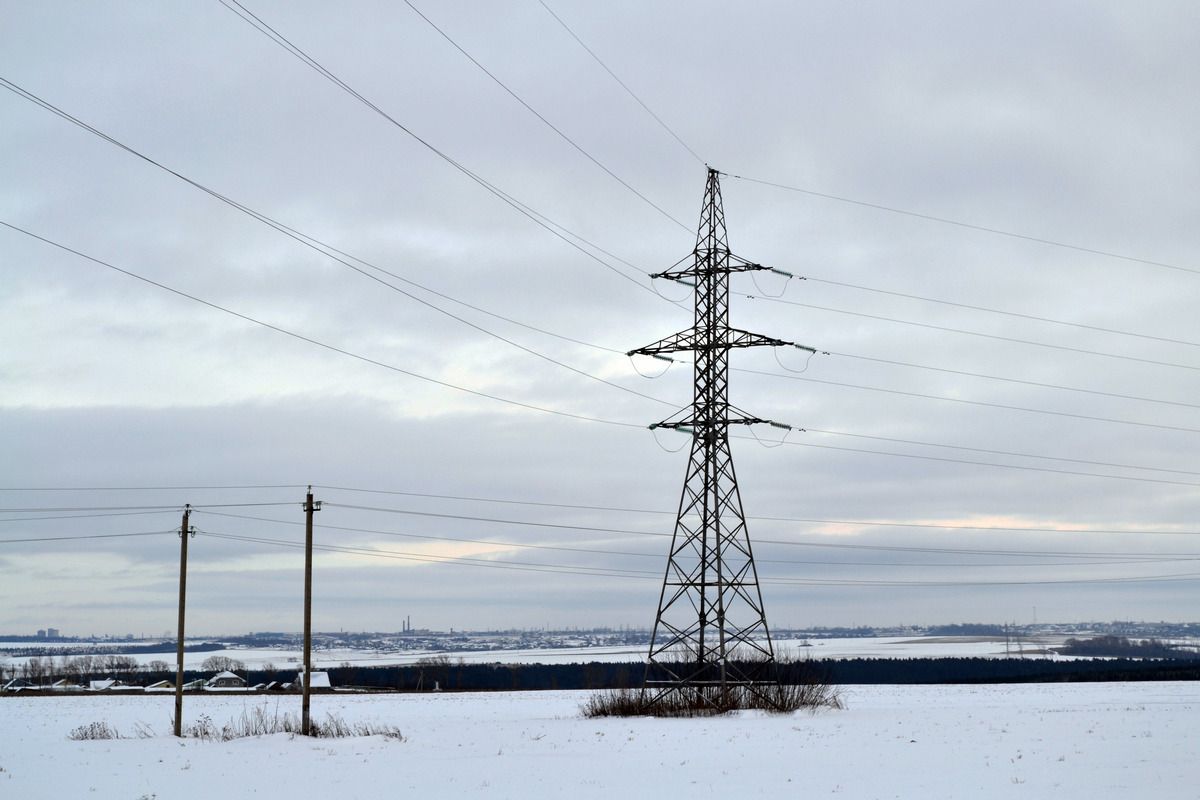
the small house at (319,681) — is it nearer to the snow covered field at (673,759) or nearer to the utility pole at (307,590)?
the snow covered field at (673,759)

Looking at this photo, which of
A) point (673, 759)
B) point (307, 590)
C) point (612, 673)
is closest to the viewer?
point (673, 759)

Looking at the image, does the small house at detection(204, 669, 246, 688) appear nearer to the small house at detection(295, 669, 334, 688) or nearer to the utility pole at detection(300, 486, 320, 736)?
the small house at detection(295, 669, 334, 688)

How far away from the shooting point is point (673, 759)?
2773 cm

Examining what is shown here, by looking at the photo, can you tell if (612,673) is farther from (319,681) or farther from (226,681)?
(226,681)

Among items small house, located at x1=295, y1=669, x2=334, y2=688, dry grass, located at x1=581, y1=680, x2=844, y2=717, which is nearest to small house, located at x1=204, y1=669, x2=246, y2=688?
small house, located at x1=295, y1=669, x2=334, y2=688

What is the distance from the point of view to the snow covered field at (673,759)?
2262 centimetres

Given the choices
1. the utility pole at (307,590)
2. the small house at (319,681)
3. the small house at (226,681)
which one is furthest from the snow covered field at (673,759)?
the small house at (226,681)

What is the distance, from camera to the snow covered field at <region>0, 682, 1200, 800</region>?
22625 mm

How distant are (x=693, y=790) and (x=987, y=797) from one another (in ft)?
18.4

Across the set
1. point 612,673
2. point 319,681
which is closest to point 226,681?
point 319,681

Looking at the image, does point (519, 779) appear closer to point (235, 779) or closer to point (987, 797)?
point (235, 779)

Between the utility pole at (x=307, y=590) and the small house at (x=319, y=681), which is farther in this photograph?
the small house at (x=319, y=681)

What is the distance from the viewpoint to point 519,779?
24.5 meters

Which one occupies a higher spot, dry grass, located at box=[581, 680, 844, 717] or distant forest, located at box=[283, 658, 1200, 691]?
dry grass, located at box=[581, 680, 844, 717]
